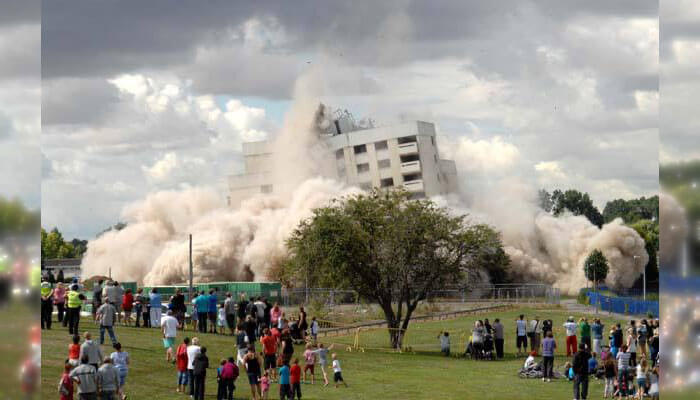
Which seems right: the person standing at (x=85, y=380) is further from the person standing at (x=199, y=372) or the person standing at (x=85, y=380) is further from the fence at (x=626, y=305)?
the fence at (x=626, y=305)

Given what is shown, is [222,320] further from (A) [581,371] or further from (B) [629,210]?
(B) [629,210]

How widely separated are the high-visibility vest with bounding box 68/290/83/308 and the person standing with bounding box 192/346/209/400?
594 cm

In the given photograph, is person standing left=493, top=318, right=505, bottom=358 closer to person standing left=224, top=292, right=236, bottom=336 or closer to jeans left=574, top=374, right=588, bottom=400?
person standing left=224, top=292, right=236, bottom=336

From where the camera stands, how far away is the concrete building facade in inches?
3455

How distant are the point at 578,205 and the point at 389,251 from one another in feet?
352

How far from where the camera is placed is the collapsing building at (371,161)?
3462 inches

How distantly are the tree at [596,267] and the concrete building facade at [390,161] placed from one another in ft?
45.6

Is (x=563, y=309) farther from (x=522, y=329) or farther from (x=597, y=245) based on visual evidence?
(x=522, y=329)

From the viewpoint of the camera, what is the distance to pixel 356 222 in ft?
147

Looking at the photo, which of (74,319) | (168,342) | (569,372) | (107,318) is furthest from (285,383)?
(569,372)

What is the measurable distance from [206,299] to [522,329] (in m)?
11.5

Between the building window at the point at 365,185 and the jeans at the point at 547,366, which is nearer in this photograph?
the jeans at the point at 547,366

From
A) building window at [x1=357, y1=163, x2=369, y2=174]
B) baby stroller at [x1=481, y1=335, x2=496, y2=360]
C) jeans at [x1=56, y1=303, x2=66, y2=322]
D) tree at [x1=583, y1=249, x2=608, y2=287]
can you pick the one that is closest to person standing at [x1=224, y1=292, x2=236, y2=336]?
jeans at [x1=56, y1=303, x2=66, y2=322]

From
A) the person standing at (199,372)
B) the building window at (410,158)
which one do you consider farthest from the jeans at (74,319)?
the building window at (410,158)
